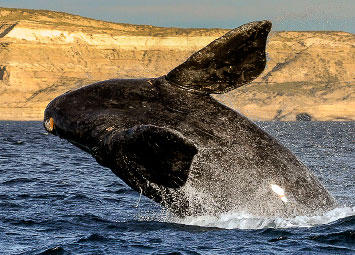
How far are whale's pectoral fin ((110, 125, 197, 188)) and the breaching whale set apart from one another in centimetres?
126

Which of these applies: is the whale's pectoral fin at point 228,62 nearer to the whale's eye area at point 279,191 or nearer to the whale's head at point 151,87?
the whale's head at point 151,87

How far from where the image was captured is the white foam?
8383 mm

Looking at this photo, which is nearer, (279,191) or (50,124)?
(279,191)

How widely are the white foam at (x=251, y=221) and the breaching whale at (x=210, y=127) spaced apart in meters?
0.15

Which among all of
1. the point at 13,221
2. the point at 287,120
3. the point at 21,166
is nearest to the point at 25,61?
the point at 287,120

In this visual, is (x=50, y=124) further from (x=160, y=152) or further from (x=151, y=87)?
(x=160, y=152)

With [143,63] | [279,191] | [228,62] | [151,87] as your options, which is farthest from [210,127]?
[143,63]

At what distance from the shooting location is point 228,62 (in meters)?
7.84

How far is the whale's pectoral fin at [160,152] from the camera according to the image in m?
5.69

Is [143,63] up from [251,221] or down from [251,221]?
down

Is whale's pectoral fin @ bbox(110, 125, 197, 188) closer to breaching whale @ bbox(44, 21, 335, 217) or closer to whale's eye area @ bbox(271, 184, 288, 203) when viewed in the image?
breaching whale @ bbox(44, 21, 335, 217)

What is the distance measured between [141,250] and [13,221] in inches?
140

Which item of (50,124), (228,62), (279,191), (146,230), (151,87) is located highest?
(228,62)

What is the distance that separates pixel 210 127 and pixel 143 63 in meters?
146
